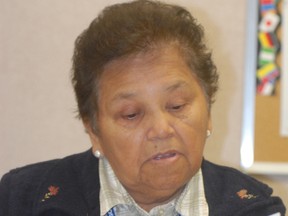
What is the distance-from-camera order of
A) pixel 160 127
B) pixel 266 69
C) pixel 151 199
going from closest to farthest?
pixel 160 127
pixel 151 199
pixel 266 69

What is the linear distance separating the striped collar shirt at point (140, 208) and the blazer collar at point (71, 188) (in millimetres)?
28

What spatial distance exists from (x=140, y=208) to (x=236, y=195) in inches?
9.9

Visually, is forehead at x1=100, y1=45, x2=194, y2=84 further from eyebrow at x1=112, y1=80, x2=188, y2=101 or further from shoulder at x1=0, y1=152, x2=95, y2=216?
shoulder at x1=0, y1=152, x2=95, y2=216

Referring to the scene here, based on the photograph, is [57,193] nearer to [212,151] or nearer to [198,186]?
[198,186]

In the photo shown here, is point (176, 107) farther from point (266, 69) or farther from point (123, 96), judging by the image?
point (266, 69)

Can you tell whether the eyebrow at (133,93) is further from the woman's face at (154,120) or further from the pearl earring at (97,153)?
the pearl earring at (97,153)

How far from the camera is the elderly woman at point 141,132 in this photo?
1101 millimetres

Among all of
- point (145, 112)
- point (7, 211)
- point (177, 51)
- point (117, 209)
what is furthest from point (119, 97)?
point (7, 211)

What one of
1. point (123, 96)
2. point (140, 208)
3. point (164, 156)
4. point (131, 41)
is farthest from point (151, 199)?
point (131, 41)

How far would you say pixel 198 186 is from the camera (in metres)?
1.28

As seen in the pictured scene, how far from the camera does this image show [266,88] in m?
1.79

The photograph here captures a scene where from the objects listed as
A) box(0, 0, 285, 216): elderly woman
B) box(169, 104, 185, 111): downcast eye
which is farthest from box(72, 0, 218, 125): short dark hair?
box(169, 104, 185, 111): downcast eye

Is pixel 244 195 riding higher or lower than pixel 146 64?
lower

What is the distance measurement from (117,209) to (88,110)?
0.85ft
